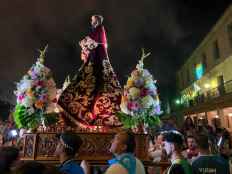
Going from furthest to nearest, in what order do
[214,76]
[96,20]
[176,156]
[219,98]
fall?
[214,76], [219,98], [96,20], [176,156]

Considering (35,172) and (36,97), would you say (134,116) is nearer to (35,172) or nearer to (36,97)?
(36,97)

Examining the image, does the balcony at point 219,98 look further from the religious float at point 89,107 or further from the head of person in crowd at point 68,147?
the head of person in crowd at point 68,147

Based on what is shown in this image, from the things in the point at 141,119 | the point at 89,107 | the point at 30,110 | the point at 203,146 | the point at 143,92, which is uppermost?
the point at 143,92

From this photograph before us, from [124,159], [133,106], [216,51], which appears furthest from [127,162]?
[216,51]

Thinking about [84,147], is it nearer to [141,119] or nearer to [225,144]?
[141,119]

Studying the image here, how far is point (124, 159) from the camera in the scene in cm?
234

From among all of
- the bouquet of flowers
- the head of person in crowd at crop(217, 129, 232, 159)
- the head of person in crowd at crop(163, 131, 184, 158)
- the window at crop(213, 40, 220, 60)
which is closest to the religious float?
the bouquet of flowers

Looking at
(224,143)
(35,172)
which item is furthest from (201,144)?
(224,143)

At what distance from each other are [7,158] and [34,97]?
2.60 m

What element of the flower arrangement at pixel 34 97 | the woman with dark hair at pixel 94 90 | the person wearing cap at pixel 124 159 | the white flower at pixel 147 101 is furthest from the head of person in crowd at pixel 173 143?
the flower arrangement at pixel 34 97

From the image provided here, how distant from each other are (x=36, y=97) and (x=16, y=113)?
0.49 metres

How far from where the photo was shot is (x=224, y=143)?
7.55 m

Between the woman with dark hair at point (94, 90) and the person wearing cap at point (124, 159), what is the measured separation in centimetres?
288

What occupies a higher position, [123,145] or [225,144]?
[123,145]
